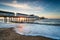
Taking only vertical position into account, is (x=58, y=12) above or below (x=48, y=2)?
below

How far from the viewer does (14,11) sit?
310 cm

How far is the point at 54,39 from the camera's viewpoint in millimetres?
2748

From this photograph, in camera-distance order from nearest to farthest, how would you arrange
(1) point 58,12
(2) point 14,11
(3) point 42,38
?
(1) point 58,12 < (3) point 42,38 < (2) point 14,11

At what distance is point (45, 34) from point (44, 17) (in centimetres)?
45

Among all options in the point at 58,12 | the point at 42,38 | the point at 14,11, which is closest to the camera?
the point at 58,12

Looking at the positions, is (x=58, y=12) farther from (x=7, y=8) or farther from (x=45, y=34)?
(x=7, y=8)

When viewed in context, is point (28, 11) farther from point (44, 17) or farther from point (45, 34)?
point (45, 34)

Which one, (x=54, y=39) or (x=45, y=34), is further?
(x=45, y=34)

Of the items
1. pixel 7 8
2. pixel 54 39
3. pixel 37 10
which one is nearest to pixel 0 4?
pixel 7 8

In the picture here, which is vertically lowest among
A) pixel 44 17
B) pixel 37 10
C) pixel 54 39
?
pixel 54 39

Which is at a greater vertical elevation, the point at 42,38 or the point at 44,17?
the point at 44,17

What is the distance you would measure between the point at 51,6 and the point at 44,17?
0.34 meters

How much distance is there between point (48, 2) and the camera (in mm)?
2676

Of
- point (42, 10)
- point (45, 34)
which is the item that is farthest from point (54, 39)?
point (42, 10)
